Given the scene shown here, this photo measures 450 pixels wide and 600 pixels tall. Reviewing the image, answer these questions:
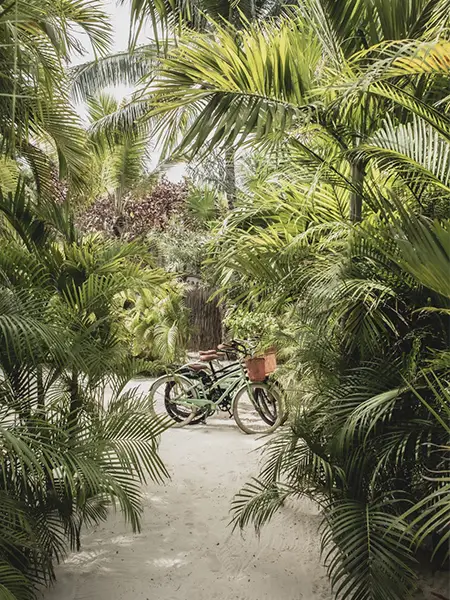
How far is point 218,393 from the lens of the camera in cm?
567

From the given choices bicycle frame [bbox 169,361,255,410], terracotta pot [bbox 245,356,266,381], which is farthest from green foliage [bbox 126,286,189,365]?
terracotta pot [bbox 245,356,266,381]

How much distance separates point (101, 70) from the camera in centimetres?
990

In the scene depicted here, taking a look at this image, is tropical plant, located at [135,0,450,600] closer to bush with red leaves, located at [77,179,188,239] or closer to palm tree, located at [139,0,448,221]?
palm tree, located at [139,0,448,221]

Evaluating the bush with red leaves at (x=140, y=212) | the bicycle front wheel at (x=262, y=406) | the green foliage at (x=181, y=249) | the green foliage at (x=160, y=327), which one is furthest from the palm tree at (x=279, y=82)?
the bush with red leaves at (x=140, y=212)

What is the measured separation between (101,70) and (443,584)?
10.1 meters

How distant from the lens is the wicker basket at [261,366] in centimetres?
518

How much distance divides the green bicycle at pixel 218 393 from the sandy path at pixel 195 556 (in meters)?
1.25

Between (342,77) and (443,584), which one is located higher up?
(342,77)

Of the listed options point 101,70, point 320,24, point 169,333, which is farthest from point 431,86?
point 101,70

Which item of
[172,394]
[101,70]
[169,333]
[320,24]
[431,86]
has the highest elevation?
[101,70]

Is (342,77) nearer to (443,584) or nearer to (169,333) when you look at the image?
(443,584)

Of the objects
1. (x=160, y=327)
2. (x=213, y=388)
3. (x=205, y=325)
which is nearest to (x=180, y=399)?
(x=213, y=388)

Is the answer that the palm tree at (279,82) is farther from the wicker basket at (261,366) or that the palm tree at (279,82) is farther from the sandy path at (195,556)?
the wicker basket at (261,366)

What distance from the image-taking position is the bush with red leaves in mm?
14438
